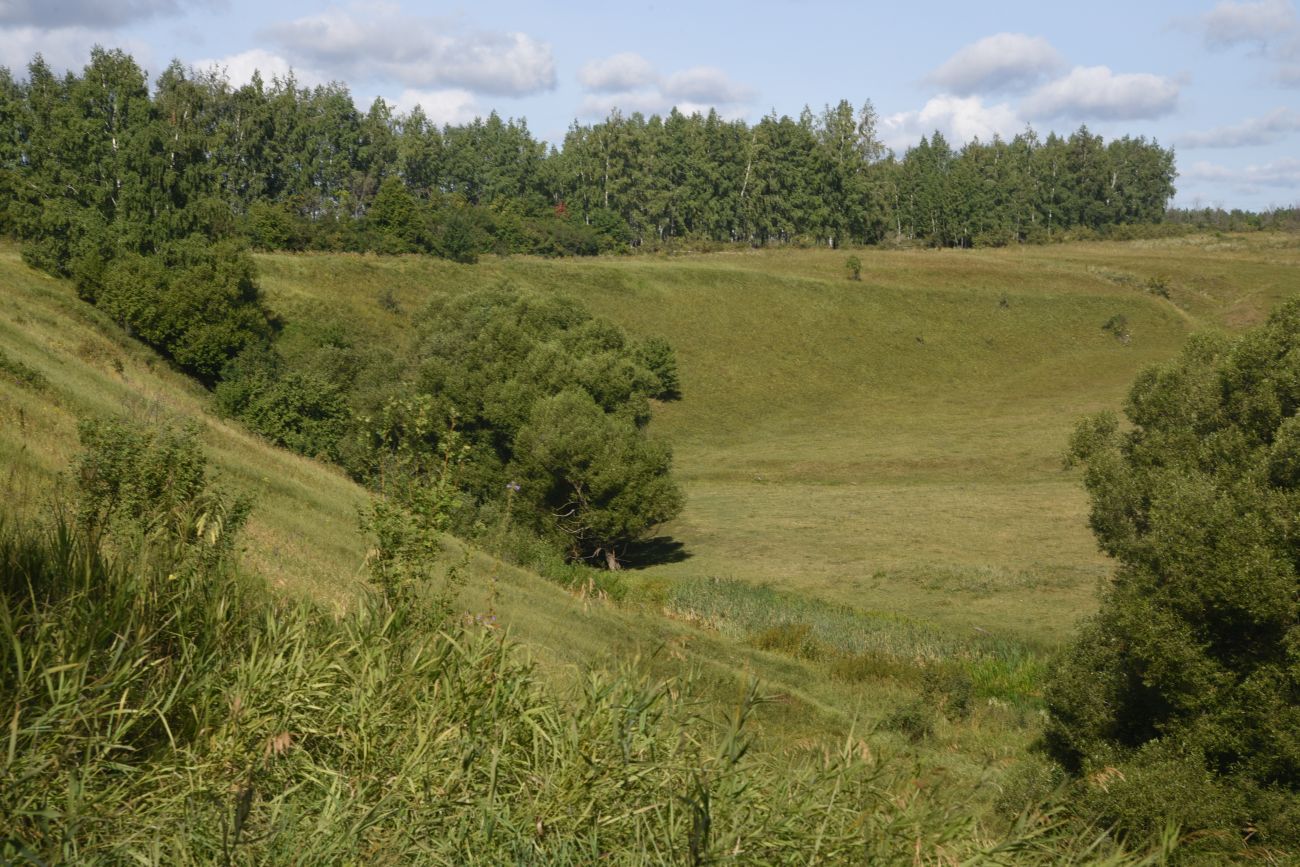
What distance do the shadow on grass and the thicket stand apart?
4318cm

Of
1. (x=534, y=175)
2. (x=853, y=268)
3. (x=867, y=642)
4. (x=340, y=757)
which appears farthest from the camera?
(x=534, y=175)

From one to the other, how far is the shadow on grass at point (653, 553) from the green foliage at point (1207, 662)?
3159 cm

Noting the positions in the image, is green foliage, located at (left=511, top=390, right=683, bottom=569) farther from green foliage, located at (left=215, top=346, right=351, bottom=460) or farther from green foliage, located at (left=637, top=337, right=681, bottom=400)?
green foliage, located at (left=637, top=337, right=681, bottom=400)

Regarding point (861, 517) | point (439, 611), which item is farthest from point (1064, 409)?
point (439, 611)

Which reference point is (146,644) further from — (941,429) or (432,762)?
(941,429)

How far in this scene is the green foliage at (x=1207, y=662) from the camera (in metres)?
14.0

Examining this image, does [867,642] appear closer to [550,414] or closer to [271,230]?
[550,414]

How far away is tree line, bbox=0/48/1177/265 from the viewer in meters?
72.1

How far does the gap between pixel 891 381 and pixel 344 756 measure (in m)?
94.2

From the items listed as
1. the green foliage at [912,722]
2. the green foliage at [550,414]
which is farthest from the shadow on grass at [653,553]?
the green foliage at [912,722]

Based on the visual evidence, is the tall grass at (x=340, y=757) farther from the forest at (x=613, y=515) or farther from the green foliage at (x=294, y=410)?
the green foliage at (x=294, y=410)

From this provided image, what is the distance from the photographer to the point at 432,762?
6.10m

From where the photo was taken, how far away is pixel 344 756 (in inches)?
242

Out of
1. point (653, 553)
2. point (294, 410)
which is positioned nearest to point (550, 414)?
point (653, 553)
